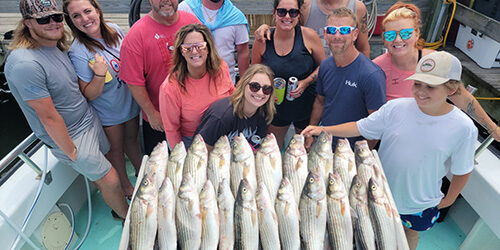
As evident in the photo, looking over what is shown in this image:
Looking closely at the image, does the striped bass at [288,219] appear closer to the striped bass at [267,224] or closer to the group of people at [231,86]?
the striped bass at [267,224]

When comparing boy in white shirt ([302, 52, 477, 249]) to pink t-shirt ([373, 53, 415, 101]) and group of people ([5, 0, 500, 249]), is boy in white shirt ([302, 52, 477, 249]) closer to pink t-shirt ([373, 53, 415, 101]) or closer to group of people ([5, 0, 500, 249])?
group of people ([5, 0, 500, 249])

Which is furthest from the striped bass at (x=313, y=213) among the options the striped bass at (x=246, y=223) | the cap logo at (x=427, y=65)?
the cap logo at (x=427, y=65)

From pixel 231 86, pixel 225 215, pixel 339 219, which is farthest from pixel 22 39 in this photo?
pixel 339 219

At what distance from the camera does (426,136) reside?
6.43 ft

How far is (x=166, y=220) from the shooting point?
1559 millimetres

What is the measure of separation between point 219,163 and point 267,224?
54 centimetres

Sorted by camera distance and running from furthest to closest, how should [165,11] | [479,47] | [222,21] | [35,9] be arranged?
[479,47] < [222,21] < [165,11] < [35,9]

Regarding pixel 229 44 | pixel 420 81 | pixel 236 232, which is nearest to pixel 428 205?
pixel 420 81

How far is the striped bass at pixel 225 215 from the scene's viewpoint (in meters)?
1.53

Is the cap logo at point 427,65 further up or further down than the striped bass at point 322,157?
further up

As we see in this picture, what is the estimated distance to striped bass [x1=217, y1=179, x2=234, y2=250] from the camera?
5.03ft

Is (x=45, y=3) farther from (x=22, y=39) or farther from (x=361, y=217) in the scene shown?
(x=361, y=217)

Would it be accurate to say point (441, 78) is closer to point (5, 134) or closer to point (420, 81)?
point (420, 81)

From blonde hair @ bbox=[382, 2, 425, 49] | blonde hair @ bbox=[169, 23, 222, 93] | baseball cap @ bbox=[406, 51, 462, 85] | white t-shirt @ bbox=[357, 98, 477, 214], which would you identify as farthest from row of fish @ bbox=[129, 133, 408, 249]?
blonde hair @ bbox=[382, 2, 425, 49]
